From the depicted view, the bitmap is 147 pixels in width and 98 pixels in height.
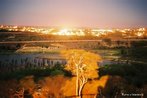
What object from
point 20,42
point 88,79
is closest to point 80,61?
point 88,79

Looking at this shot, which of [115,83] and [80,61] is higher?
[80,61]

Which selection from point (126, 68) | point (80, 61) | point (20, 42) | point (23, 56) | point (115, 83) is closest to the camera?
point (80, 61)

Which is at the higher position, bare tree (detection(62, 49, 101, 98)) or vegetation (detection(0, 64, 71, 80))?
bare tree (detection(62, 49, 101, 98))

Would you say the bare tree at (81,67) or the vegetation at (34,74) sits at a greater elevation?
the bare tree at (81,67)

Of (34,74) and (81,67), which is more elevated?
(81,67)

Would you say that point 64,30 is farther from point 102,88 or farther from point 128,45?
point 102,88

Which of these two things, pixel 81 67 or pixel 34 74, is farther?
pixel 34 74

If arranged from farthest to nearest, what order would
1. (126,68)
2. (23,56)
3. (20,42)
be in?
1. (20,42)
2. (23,56)
3. (126,68)

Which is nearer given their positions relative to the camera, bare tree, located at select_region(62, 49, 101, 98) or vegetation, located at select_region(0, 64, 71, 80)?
bare tree, located at select_region(62, 49, 101, 98)

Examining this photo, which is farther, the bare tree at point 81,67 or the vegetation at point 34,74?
the vegetation at point 34,74

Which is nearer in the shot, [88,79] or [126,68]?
[88,79]
